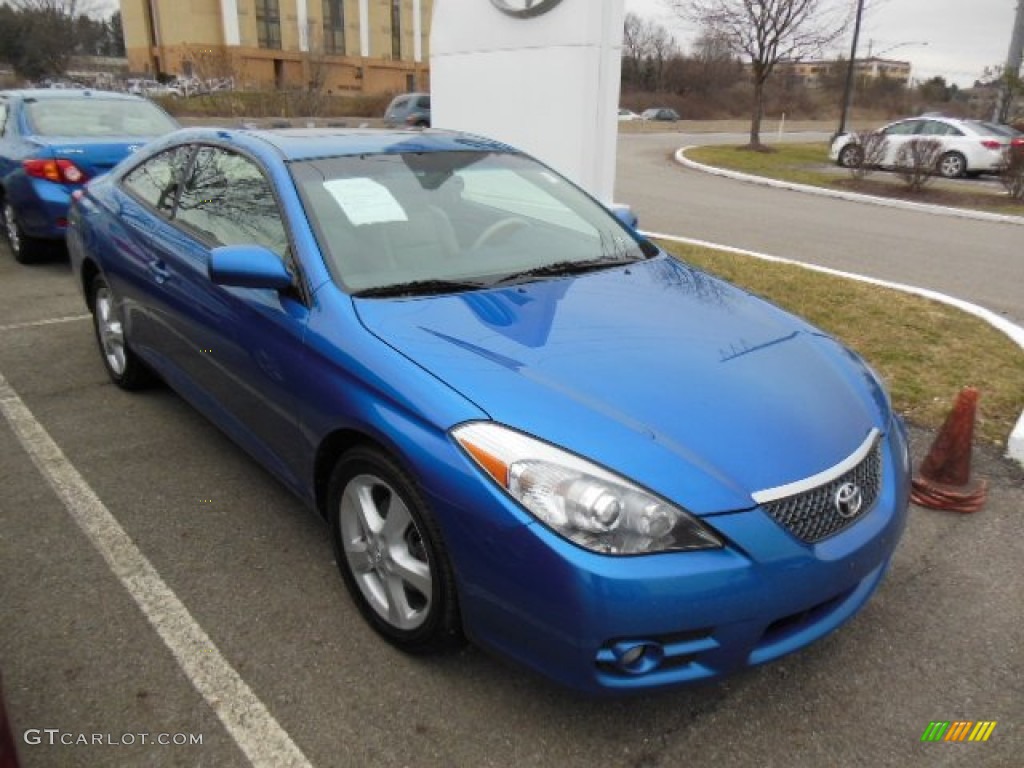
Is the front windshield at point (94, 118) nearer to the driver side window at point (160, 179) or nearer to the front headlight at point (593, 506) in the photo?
the driver side window at point (160, 179)

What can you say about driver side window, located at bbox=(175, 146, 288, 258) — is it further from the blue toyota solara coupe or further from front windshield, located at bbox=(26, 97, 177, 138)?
front windshield, located at bbox=(26, 97, 177, 138)

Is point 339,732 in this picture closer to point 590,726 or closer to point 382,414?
point 590,726

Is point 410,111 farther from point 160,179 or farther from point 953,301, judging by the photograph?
point 160,179

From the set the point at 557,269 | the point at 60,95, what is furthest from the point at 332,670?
the point at 60,95

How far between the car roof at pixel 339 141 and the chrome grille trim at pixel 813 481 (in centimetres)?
222

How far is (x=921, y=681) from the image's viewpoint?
8.19 feet

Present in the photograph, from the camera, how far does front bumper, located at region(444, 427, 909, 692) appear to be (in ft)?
6.38

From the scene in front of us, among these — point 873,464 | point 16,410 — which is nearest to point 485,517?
point 873,464

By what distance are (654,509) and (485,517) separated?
421mm

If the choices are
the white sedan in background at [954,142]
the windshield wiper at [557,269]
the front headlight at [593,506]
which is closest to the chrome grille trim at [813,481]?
the front headlight at [593,506]

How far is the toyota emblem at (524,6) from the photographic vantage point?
7.92m

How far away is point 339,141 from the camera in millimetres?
3518

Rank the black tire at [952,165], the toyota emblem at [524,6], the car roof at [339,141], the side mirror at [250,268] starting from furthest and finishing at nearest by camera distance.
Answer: the black tire at [952,165] → the toyota emblem at [524,6] → the car roof at [339,141] → the side mirror at [250,268]

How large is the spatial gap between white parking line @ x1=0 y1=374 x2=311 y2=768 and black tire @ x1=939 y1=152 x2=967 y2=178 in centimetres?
1946
